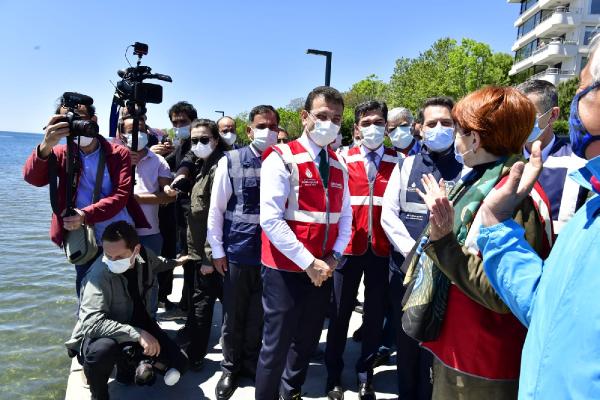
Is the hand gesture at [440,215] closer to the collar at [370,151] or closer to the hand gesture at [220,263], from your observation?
the collar at [370,151]

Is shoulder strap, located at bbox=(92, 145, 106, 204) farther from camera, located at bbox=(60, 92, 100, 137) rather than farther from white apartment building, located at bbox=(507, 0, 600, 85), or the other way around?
white apartment building, located at bbox=(507, 0, 600, 85)

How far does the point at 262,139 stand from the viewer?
3.72m

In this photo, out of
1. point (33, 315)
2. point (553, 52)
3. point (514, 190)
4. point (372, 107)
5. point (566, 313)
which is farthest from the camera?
point (553, 52)

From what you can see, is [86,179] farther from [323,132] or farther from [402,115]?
[402,115]

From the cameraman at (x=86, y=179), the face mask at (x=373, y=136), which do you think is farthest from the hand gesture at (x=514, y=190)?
Answer: the cameraman at (x=86, y=179)

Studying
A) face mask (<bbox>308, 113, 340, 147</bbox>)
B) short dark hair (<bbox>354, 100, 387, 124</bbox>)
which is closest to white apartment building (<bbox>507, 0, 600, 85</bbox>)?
short dark hair (<bbox>354, 100, 387, 124</bbox>)

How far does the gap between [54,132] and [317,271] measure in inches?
83.0

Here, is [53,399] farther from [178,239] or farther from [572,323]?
[572,323]

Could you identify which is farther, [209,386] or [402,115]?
[402,115]

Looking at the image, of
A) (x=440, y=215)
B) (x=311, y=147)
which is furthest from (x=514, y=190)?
(x=311, y=147)

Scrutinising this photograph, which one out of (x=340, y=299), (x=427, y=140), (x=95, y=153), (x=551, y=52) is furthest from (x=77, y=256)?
(x=551, y=52)

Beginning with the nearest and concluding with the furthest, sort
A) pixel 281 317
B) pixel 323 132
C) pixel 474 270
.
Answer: pixel 474 270
pixel 281 317
pixel 323 132

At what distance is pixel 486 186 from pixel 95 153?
3092 millimetres

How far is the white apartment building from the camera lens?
3800 cm
